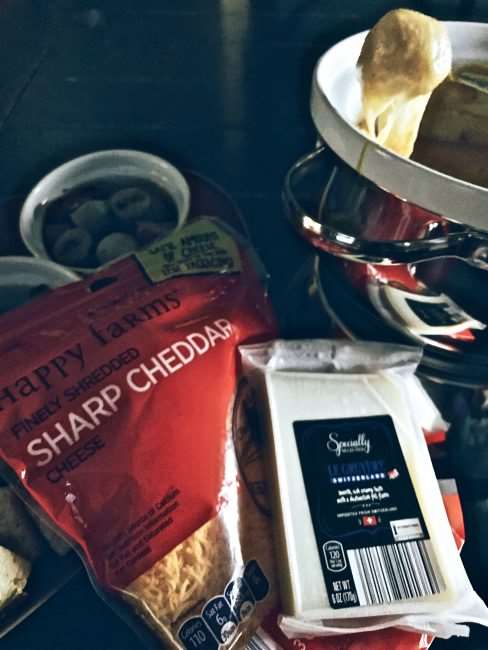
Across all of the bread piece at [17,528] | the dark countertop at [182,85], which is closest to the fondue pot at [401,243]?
the dark countertop at [182,85]

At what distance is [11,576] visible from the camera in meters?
0.39

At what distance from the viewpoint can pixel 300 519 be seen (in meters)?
0.40

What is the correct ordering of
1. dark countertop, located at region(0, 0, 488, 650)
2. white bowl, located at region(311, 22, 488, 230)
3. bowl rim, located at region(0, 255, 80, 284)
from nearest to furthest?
white bowl, located at region(311, 22, 488, 230), bowl rim, located at region(0, 255, 80, 284), dark countertop, located at region(0, 0, 488, 650)

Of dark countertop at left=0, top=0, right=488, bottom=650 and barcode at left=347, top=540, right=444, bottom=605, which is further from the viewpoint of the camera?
dark countertop at left=0, top=0, right=488, bottom=650

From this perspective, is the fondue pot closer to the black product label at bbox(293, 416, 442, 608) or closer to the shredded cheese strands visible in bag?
the black product label at bbox(293, 416, 442, 608)

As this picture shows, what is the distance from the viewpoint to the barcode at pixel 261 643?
0.38 meters

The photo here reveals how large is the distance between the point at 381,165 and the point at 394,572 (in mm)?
227

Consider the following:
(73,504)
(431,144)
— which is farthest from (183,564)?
(431,144)

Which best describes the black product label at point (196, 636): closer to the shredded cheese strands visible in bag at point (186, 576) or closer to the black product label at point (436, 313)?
the shredded cheese strands visible in bag at point (186, 576)

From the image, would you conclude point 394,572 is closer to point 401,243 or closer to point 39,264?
point 401,243

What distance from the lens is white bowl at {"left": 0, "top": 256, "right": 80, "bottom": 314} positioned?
1.72 feet

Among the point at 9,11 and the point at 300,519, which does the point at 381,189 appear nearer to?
the point at 300,519

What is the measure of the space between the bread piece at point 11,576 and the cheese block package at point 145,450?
1.3 inches

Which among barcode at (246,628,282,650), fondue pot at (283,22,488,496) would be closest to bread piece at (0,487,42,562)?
barcode at (246,628,282,650)
